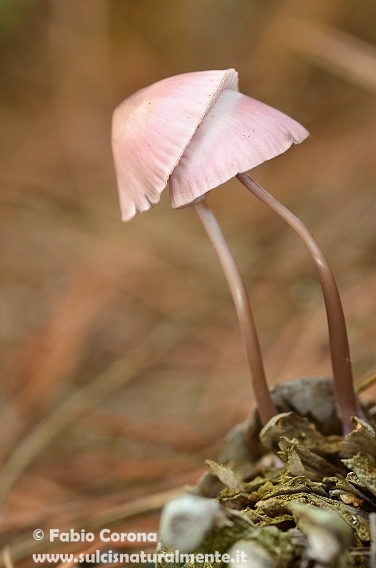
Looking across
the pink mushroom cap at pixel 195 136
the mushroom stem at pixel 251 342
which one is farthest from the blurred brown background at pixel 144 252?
the pink mushroom cap at pixel 195 136

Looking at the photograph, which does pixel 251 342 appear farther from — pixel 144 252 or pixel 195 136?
pixel 144 252

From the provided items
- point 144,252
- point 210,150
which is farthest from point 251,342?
point 144,252

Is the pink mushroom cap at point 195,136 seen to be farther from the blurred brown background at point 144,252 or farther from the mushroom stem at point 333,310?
the blurred brown background at point 144,252

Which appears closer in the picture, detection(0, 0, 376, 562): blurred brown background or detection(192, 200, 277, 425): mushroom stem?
Answer: detection(192, 200, 277, 425): mushroom stem

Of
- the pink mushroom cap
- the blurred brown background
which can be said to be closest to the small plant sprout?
the pink mushroom cap

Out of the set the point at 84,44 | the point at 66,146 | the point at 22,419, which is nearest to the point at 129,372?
the point at 22,419

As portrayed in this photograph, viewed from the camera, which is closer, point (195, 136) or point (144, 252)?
point (195, 136)

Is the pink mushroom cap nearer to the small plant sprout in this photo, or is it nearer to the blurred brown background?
the small plant sprout

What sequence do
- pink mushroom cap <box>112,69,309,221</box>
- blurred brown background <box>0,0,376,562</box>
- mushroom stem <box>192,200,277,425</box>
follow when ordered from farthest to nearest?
blurred brown background <box>0,0,376,562</box> < mushroom stem <box>192,200,277,425</box> < pink mushroom cap <box>112,69,309,221</box>

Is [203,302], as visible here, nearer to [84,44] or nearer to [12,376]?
[12,376]
